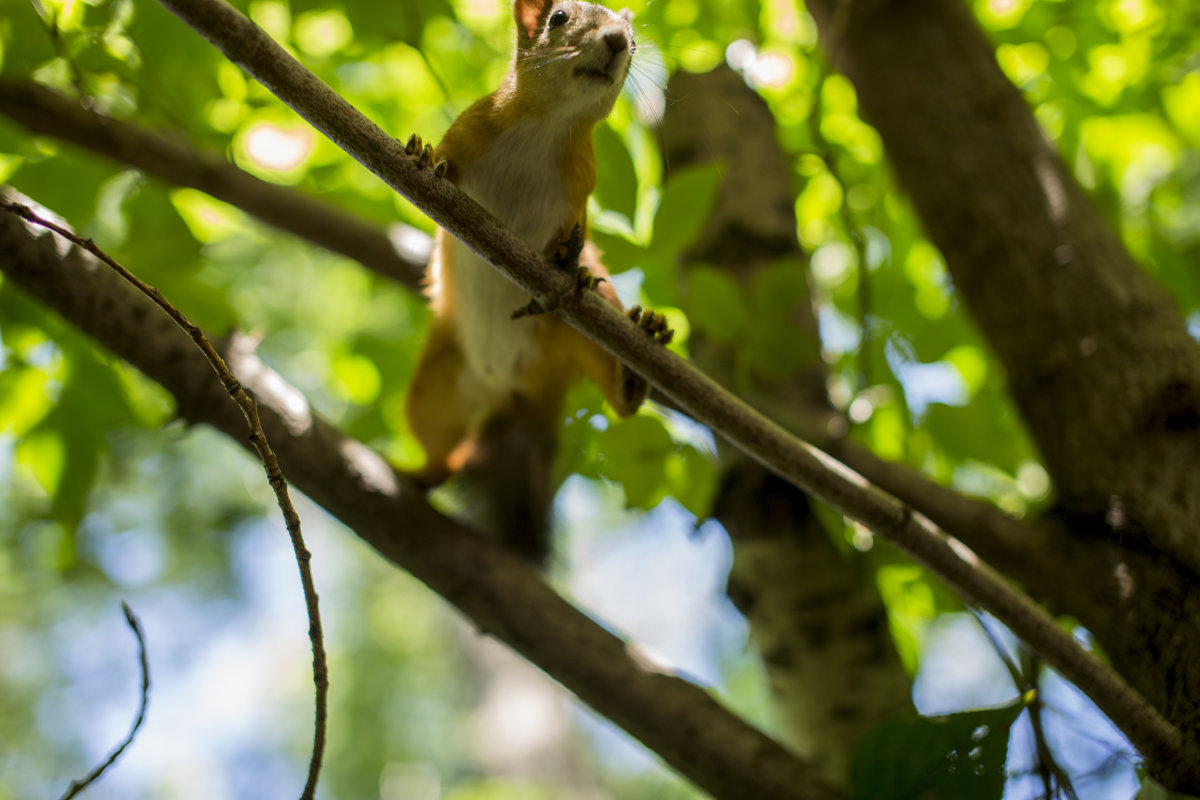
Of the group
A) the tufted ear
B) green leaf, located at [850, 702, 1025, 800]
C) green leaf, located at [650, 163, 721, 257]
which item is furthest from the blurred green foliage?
green leaf, located at [850, 702, 1025, 800]

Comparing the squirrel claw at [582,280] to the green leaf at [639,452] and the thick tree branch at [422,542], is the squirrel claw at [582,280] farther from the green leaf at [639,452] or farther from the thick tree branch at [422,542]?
the thick tree branch at [422,542]

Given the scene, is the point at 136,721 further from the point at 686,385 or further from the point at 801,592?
the point at 801,592

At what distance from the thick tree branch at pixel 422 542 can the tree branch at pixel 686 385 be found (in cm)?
49

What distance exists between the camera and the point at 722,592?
1.96 metres

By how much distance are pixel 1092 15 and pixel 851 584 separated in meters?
1.51

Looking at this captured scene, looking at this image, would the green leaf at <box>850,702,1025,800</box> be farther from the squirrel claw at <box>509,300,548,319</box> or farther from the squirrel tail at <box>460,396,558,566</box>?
the squirrel tail at <box>460,396,558,566</box>

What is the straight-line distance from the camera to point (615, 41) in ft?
4.04

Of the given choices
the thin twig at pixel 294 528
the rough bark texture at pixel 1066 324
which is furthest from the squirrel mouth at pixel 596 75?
the rough bark texture at pixel 1066 324

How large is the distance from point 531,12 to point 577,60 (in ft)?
0.93

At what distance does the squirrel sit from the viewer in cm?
130

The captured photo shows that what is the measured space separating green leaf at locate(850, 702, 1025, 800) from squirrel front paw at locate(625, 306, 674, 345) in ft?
2.38

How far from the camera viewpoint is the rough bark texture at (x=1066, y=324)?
1280 millimetres

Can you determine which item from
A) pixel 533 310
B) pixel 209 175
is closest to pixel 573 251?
pixel 533 310

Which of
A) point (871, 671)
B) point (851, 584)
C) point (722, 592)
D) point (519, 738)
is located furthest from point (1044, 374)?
point (519, 738)
